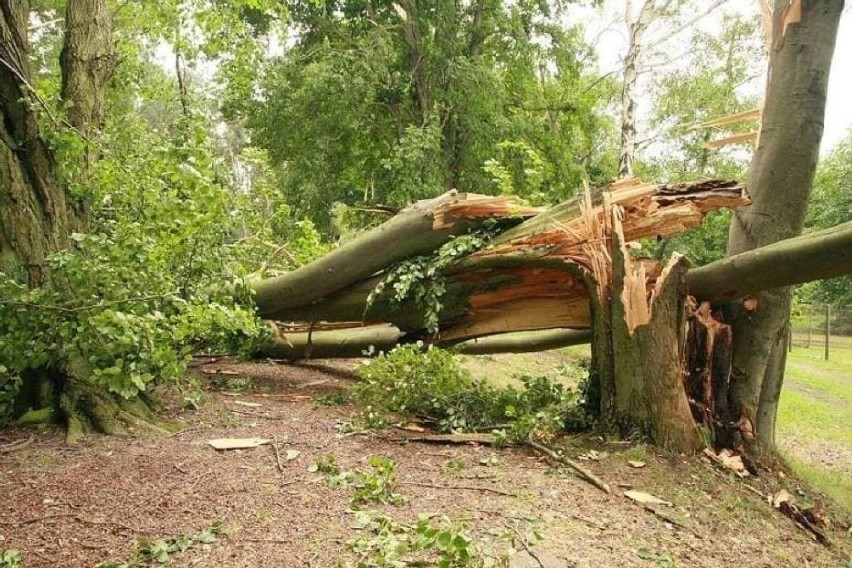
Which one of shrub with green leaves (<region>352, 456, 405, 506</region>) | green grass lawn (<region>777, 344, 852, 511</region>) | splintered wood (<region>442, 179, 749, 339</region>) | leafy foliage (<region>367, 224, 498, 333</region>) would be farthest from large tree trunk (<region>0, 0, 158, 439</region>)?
green grass lawn (<region>777, 344, 852, 511</region>)

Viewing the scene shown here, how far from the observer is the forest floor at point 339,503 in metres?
2.37

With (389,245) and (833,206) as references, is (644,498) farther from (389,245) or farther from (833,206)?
(833,206)

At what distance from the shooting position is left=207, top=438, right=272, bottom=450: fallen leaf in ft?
11.9

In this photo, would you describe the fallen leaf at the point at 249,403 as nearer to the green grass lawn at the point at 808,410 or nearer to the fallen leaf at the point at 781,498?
the green grass lawn at the point at 808,410

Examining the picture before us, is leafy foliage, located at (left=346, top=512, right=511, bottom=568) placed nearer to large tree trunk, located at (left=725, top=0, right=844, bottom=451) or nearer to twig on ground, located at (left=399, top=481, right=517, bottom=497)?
twig on ground, located at (left=399, top=481, right=517, bottom=497)

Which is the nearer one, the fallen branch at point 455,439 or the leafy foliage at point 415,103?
the fallen branch at point 455,439

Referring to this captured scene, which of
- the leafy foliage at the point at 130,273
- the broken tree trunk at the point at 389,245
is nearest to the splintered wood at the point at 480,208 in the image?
the broken tree trunk at the point at 389,245

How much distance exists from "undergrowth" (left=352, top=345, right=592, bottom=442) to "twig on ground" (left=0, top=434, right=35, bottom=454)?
2.15 m

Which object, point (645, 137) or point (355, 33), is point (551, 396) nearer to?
point (355, 33)

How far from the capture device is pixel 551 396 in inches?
188

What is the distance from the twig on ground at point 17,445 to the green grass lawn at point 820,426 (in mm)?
5757

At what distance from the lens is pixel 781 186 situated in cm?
459

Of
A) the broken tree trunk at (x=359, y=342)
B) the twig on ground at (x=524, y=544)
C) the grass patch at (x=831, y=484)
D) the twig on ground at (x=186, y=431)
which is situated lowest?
the grass patch at (x=831, y=484)

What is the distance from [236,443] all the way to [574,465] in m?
2.19
